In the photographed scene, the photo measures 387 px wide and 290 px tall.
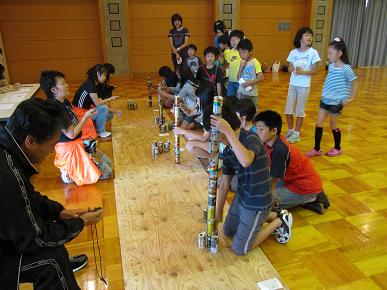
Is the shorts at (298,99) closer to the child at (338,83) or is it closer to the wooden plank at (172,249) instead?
the child at (338,83)

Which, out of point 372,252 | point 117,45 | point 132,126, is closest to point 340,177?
point 372,252

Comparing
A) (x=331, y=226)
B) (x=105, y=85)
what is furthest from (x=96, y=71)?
(x=331, y=226)

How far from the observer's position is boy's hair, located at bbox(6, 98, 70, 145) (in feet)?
4.50

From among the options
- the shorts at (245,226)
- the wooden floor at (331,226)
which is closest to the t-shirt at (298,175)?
the wooden floor at (331,226)

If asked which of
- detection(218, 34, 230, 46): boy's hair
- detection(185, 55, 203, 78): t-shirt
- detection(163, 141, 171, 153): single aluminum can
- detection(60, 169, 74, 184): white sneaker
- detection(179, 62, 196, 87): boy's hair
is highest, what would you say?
detection(218, 34, 230, 46): boy's hair

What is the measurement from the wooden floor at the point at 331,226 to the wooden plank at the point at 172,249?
122 millimetres

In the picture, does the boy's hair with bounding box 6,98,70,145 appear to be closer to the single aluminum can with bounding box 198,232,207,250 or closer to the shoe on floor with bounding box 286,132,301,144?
the single aluminum can with bounding box 198,232,207,250

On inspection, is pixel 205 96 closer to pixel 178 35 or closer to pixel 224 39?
pixel 224 39

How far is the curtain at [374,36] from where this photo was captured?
9.65 metres

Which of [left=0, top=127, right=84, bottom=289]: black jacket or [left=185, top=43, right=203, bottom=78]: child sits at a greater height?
[left=185, top=43, right=203, bottom=78]: child

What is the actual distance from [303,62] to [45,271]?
133 inches

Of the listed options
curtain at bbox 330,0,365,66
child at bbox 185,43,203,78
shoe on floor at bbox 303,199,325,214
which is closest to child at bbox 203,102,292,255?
shoe on floor at bbox 303,199,325,214

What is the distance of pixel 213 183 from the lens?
1.87 metres

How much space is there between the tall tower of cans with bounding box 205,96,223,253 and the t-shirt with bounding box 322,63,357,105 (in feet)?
6.88
